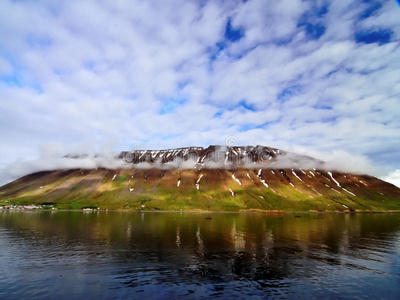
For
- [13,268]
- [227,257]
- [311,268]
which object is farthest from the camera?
[227,257]

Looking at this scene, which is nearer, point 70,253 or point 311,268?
point 311,268

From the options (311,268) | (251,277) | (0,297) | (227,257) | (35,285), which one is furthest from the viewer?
(227,257)

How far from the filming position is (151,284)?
37750 mm

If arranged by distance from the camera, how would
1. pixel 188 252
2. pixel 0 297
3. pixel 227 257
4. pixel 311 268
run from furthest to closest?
pixel 188 252 → pixel 227 257 → pixel 311 268 → pixel 0 297

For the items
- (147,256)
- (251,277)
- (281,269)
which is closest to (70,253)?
(147,256)

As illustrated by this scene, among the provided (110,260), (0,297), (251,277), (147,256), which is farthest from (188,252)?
(0,297)

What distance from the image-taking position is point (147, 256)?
56.3 meters

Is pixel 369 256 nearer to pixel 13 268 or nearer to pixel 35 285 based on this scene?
pixel 35 285

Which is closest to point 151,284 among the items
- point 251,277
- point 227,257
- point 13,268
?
point 251,277

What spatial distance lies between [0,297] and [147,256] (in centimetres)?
2838

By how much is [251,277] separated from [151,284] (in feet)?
53.6

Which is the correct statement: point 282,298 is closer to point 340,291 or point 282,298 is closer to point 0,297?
point 340,291

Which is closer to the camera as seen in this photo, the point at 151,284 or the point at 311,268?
the point at 151,284

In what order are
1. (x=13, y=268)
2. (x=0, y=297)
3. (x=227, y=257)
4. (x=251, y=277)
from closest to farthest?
(x=0, y=297) → (x=251, y=277) → (x=13, y=268) → (x=227, y=257)
